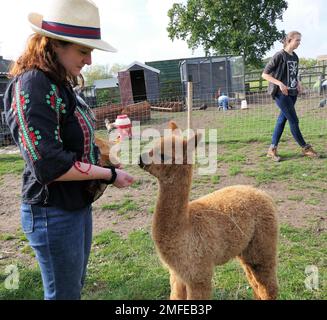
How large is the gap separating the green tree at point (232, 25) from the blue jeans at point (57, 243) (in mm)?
35080

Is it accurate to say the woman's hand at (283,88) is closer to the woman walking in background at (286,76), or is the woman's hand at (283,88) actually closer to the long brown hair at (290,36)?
the woman walking in background at (286,76)

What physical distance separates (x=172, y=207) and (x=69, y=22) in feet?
4.33

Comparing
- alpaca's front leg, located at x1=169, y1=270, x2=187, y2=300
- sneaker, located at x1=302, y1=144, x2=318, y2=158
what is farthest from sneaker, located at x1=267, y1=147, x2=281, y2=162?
alpaca's front leg, located at x1=169, y1=270, x2=187, y2=300

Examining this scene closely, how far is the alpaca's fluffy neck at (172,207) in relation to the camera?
7.88 feet

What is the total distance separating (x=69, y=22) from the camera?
1614 millimetres

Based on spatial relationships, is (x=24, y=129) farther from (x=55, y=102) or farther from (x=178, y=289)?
(x=178, y=289)

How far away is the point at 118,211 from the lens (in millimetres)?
5004

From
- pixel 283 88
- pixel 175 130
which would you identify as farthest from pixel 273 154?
pixel 175 130

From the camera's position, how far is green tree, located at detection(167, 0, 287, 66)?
34844 millimetres

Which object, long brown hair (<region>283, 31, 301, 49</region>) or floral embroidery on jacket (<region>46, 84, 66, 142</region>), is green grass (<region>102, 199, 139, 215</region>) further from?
long brown hair (<region>283, 31, 301, 49</region>)

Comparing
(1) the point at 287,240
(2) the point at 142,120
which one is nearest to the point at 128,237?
(1) the point at 287,240

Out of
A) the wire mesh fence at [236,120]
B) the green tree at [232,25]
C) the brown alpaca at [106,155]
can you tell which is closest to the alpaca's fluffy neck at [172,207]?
the brown alpaca at [106,155]
